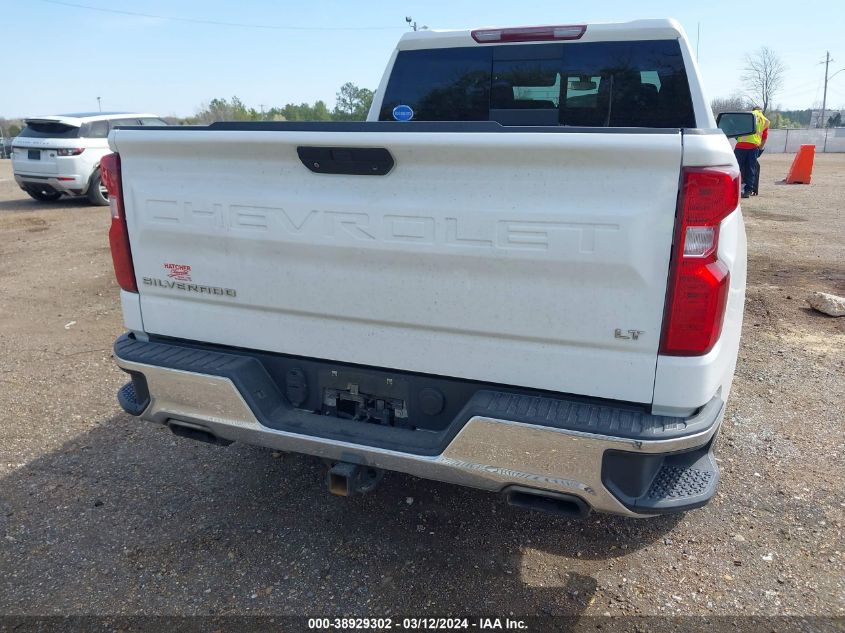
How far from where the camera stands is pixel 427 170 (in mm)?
2293

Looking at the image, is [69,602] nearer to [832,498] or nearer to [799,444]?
[832,498]

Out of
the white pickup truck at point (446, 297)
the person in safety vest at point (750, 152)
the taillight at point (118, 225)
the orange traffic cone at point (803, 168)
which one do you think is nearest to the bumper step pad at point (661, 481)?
the white pickup truck at point (446, 297)

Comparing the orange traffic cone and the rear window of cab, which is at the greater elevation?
the rear window of cab

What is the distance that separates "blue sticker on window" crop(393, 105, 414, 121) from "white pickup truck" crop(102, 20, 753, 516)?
78.6 inches

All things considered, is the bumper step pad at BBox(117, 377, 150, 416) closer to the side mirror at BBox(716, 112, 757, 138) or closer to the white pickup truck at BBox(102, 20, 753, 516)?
the white pickup truck at BBox(102, 20, 753, 516)

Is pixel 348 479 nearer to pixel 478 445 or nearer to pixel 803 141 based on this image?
pixel 478 445

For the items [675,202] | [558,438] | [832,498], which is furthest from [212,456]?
[832,498]

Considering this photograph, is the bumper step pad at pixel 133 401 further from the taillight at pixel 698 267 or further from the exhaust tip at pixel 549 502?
the taillight at pixel 698 267

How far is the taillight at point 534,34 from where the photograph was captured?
13.0 feet

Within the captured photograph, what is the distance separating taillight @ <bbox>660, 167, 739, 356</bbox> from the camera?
199 cm

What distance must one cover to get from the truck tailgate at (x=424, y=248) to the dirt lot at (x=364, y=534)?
1.00 m

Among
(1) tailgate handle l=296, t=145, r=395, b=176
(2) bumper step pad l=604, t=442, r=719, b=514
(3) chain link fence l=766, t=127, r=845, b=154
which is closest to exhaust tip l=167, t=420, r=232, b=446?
(1) tailgate handle l=296, t=145, r=395, b=176

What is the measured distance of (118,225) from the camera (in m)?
2.85

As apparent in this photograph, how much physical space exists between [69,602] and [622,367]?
7.89 feet
